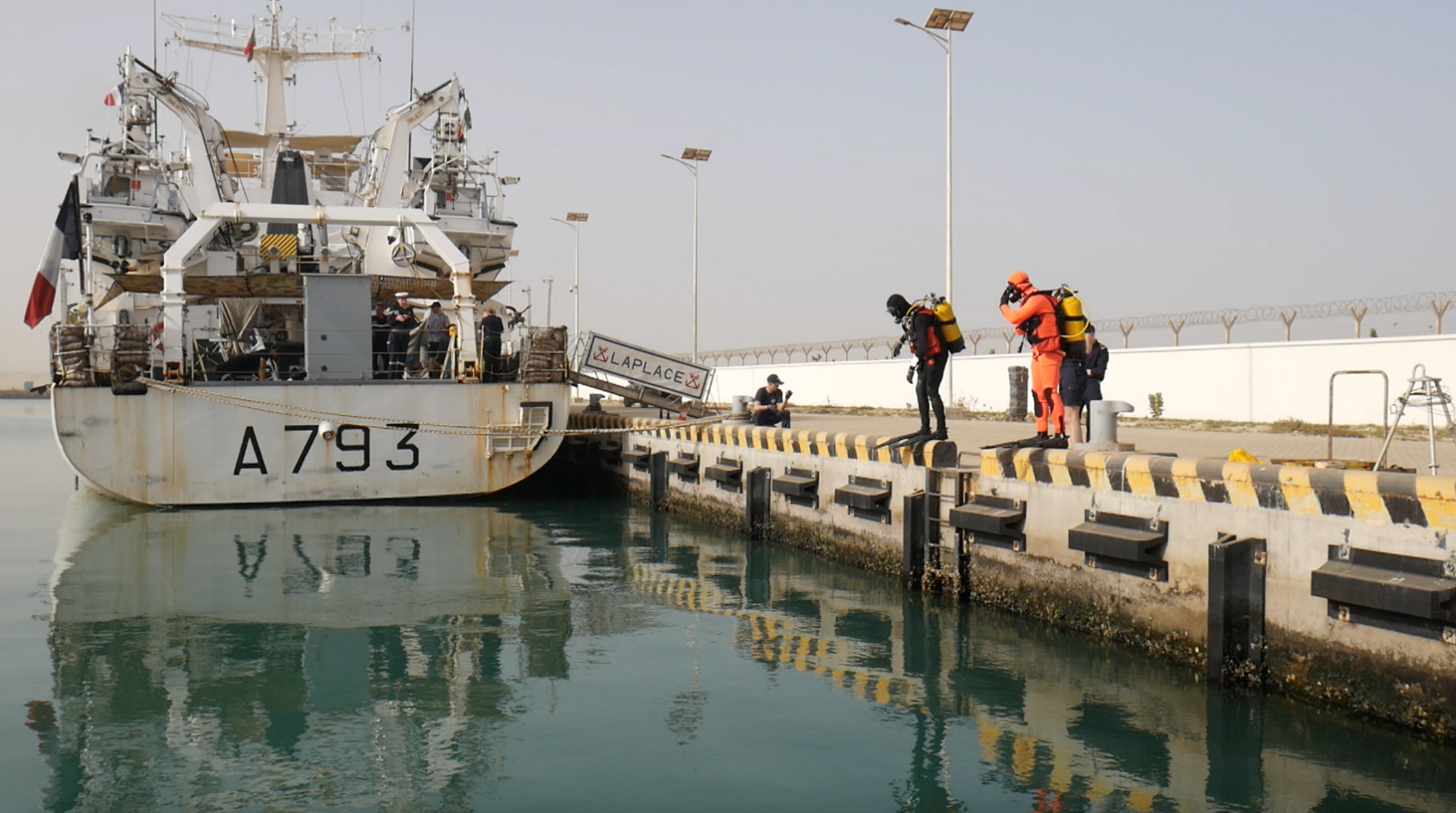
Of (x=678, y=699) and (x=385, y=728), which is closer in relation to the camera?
(x=385, y=728)

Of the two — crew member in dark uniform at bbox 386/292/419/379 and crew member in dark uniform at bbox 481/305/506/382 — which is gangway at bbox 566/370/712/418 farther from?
crew member in dark uniform at bbox 386/292/419/379

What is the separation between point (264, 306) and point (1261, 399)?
20.2m

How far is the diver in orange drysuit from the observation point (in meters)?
9.62

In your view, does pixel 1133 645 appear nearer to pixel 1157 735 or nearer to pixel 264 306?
pixel 1157 735

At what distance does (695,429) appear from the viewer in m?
17.1

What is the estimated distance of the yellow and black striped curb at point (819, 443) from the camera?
10781 millimetres

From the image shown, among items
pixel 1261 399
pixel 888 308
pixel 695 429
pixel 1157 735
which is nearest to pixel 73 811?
pixel 1157 735

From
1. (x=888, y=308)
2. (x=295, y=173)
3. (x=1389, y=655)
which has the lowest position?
(x=1389, y=655)

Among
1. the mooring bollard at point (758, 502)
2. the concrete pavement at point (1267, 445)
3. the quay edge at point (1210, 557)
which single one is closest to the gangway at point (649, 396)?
the mooring bollard at point (758, 502)

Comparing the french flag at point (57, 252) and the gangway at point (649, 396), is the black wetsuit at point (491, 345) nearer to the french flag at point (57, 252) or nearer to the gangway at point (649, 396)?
the gangway at point (649, 396)

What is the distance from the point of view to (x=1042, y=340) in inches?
380

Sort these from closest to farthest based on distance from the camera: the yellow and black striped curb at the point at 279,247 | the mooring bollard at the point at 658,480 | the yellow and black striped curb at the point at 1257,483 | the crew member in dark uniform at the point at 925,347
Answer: the yellow and black striped curb at the point at 1257,483
the crew member in dark uniform at the point at 925,347
the mooring bollard at the point at 658,480
the yellow and black striped curb at the point at 279,247

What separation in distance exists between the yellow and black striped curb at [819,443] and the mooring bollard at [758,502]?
36cm

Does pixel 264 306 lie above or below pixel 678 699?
above
